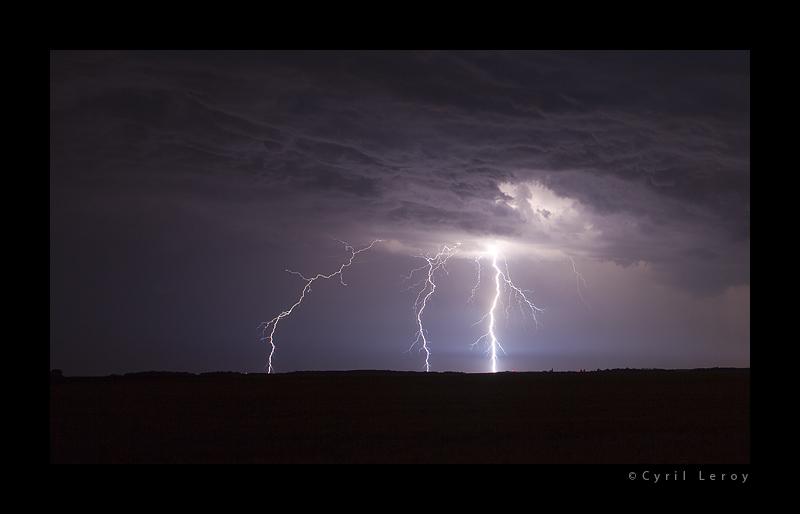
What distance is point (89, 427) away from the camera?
1014 cm

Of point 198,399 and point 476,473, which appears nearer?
point 476,473

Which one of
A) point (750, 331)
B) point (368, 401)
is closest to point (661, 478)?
point (750, 331)

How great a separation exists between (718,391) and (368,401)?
11589mm

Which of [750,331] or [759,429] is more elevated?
[750,331]

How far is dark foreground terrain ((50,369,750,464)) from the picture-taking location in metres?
7.61

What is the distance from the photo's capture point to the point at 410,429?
9.44m

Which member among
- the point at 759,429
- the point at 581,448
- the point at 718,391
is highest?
the point at 759,429

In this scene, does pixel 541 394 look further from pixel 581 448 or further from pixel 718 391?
pixel 581 448

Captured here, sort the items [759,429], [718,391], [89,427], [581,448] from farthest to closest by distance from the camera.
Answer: [718,391] < [89,427] < [581,448] < [759,429]

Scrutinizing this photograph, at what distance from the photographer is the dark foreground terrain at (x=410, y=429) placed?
761cm
